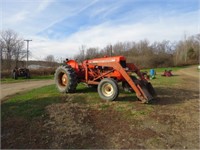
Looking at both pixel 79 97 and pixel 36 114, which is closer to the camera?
pixel 36 114

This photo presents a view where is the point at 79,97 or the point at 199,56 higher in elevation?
the point at 199,56

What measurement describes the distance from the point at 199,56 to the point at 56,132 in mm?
64864

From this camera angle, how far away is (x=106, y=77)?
8969mm

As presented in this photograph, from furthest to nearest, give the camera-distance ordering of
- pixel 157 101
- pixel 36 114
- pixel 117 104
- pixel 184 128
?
pixel 157 101
pixel 117 104
pixel 36 114
pixel 184 128

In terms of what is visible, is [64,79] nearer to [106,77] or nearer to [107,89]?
[106,77]

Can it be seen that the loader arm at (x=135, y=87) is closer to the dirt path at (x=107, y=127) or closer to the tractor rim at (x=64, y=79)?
the dirt path at (x=107, y=127)

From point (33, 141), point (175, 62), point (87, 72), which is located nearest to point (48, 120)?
point (33, 141)

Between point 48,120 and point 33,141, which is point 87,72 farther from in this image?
point 33,141

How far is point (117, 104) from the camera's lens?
7672 mm

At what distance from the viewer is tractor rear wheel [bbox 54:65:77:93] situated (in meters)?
9.68

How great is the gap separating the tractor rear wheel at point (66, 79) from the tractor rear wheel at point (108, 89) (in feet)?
5.90

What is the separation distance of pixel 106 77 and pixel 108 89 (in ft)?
2.65

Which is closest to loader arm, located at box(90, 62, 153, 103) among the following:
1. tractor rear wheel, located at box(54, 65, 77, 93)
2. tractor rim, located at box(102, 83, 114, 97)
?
tractor rim, located at box(102, 83, 114, 97)

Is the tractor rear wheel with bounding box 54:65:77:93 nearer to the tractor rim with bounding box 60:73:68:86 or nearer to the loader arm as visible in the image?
the tractor rim with bounding box 60:73:68:86
